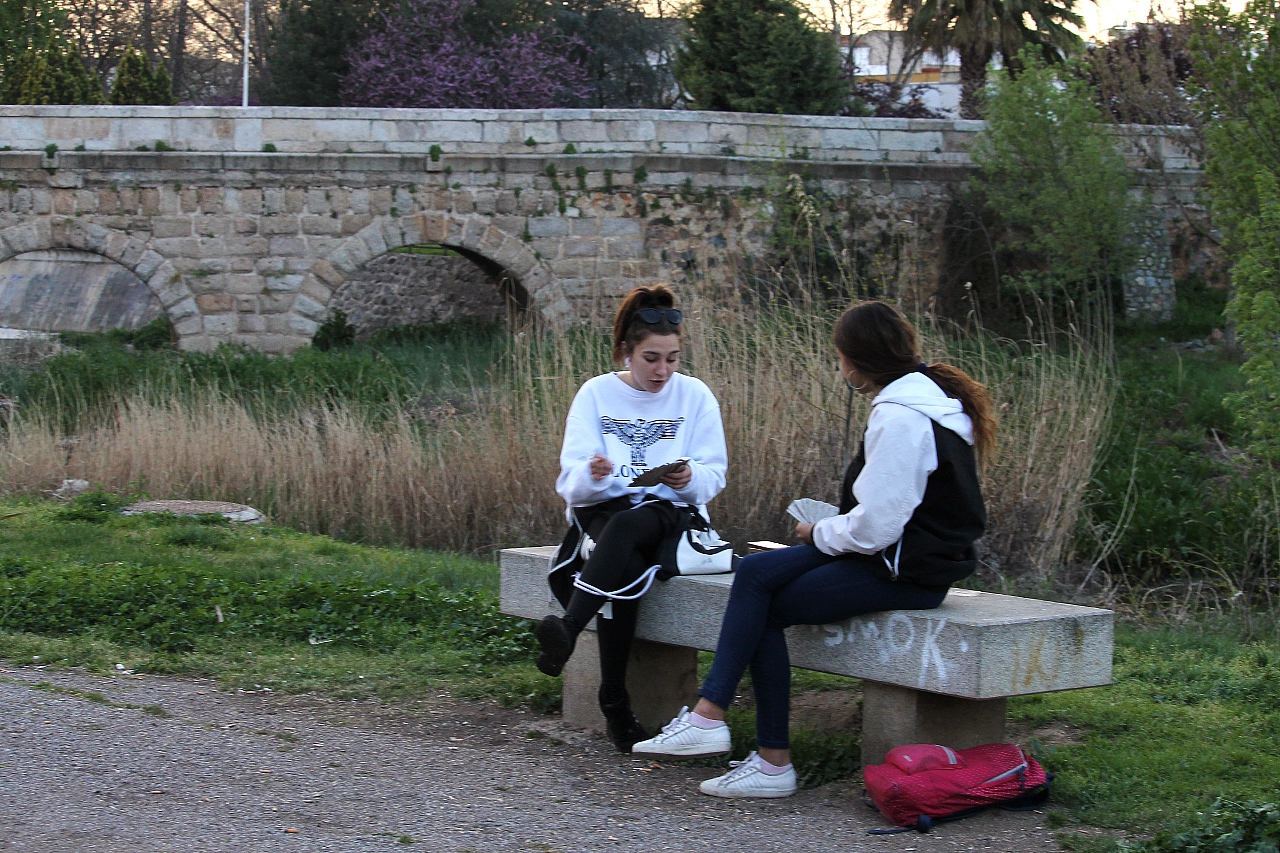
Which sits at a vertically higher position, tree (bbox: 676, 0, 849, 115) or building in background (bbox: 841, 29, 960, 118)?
building in background (bbox: 841, 29, 960, 118)

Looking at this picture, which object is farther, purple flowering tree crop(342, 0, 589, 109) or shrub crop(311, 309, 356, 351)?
purple flowering tree crop(342, 0, 589, 109)

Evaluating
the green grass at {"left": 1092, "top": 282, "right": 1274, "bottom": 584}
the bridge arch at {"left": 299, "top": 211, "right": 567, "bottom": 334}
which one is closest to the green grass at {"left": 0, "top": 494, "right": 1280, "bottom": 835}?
the green grass at {"left": 1092, "top": 282, "right": 1274, "bottom": 584}

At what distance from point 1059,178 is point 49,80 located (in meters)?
19.2

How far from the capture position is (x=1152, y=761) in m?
3.84

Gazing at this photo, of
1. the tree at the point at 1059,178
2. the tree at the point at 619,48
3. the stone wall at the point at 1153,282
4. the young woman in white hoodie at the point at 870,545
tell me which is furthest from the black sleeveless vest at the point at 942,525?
the tree at the point at 619,48

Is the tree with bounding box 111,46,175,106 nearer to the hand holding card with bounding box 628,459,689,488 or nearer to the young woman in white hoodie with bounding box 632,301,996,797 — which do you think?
the hand holding card with bounding box 628,459,689,488

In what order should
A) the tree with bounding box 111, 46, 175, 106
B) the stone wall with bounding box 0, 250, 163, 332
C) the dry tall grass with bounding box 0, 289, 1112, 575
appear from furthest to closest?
the tree with bounding box 111, 46, 175, 106 < the stone wall with bounding box 0, 250, 163, 332 < the dry tall grass with bounding box 0, 289, 1112, 575

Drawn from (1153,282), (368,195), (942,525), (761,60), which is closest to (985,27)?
(761,60)

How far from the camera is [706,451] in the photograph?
14.3ft

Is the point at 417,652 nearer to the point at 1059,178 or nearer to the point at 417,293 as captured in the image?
the point at 1059,178

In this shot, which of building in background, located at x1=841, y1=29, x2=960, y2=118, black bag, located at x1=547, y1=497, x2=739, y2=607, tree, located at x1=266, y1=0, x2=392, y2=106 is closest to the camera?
black bag, located at x1=547, y1=497, x2=739, y2=607

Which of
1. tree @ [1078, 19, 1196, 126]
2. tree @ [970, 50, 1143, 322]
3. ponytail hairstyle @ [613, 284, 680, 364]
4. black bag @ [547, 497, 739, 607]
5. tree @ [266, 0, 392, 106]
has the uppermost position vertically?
tree @ [266, 0, 392, 106]

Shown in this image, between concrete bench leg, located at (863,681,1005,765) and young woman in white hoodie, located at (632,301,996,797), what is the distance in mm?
250

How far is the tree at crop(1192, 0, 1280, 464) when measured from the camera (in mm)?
8117
